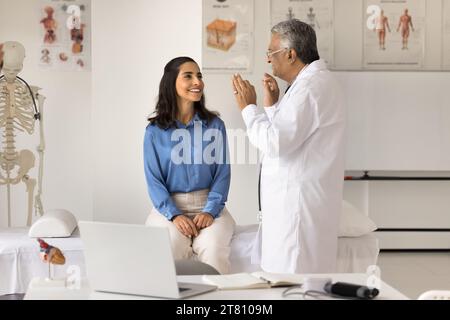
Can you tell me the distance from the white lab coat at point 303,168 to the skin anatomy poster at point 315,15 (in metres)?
2.93

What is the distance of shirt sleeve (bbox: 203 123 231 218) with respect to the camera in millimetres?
4266

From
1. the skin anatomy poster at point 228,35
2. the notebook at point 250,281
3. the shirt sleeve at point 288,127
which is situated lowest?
the notebook at point 250,281

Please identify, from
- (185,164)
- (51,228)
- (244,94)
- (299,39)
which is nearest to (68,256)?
(51,228)

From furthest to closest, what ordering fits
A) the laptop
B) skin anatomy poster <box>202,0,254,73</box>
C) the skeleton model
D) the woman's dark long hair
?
skin anatomy poster <box>202,0,254,73</box> < the skeleton model < the woman's dark long hair < the laptop

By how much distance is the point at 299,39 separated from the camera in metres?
3.27

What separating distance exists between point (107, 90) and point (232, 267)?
2222 millimetres

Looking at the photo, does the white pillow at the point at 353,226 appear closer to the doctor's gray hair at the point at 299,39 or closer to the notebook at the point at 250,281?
the doctor's gray hair at the point at 299,39

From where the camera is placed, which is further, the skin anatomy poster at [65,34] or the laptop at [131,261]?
the skin anatomy poster at [65,34]

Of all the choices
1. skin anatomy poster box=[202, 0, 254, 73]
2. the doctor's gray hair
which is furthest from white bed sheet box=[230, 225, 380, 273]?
skin anatomy poster box=[202, 0, 254, 73]

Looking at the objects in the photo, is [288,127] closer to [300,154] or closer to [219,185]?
[300,154]

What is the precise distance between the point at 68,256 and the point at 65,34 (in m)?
3.05

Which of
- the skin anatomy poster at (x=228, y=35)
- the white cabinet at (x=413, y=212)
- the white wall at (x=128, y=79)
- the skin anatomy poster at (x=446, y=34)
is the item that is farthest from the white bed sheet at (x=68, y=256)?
the skin anatomy poster at (x=446, y=34)

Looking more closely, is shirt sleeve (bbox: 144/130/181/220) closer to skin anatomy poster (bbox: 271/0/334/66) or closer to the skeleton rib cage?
the skeleton rib cage

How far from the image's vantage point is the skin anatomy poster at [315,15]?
609 cm
